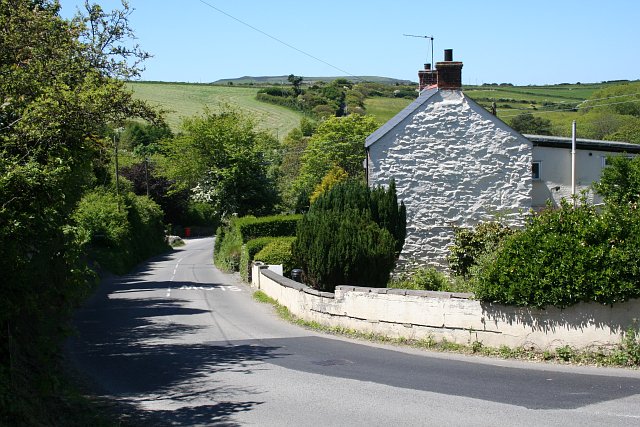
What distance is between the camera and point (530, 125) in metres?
74.5

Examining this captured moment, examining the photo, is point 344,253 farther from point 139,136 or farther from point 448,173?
point 139,136

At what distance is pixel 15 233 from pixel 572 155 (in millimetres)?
24582

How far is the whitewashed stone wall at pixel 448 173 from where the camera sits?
27.8m

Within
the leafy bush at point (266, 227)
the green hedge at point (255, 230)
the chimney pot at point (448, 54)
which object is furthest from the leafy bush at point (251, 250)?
the chimney pot at point (448, 54)

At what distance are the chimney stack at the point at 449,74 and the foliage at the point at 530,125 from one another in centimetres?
4591

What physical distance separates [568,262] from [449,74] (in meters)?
16.4

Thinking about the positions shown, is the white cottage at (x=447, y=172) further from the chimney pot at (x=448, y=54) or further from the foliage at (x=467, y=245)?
the foliage at (x=467, y=245)

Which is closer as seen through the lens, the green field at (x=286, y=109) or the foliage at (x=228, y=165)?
the foliage at (x=228, y=165)

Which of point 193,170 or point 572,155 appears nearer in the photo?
point 572,155

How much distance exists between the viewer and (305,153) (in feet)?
257

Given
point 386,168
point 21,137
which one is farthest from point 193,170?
point 21,137

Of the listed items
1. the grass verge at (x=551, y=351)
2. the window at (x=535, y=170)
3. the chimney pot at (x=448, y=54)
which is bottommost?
the grass verge at (x=551, y=351)

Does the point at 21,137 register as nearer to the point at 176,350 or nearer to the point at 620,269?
the point at 176,350

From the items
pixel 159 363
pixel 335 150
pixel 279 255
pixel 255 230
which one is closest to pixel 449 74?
pixel 279 255
